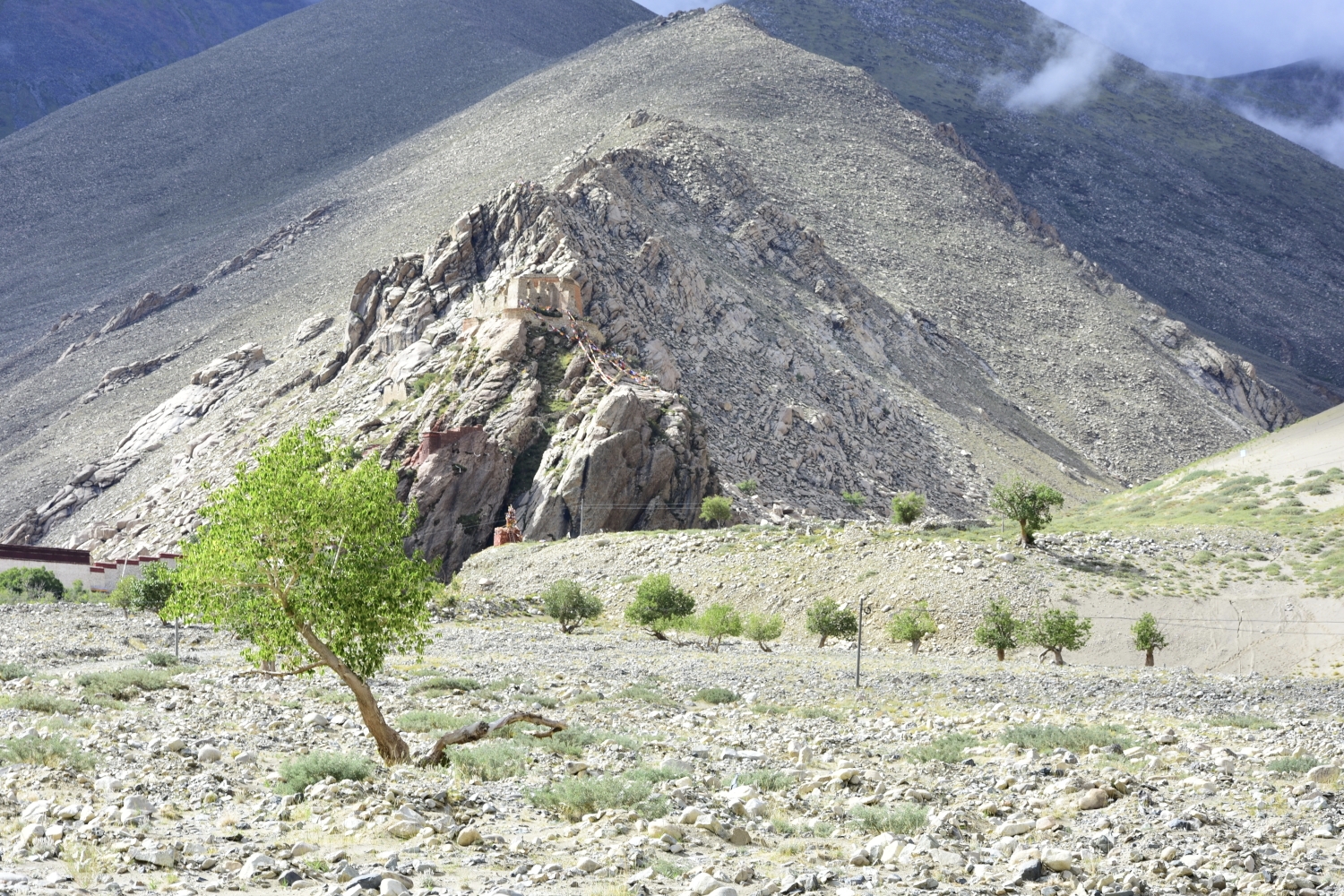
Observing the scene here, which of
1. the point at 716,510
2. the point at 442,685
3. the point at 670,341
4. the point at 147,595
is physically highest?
the point at 670,341

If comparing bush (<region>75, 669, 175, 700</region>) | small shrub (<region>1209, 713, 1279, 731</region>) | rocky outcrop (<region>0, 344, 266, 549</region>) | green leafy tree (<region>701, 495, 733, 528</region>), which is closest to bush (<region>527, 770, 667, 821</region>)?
bush (<region>75, 669, 175, 700</region>)

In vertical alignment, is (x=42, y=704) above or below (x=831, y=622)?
above

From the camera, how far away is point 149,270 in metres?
125

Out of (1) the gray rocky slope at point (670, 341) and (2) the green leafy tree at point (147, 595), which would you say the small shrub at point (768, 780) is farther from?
(1) the gray rocky slope at point (670, 341)

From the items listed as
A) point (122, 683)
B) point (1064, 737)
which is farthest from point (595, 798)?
point (122, 683)

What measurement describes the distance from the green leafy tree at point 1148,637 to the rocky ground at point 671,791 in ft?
33.3

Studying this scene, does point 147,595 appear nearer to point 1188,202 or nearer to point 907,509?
point 907,509

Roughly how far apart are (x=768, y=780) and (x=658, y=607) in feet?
82.1

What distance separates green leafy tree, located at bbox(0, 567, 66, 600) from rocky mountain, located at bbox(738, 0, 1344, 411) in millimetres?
112703

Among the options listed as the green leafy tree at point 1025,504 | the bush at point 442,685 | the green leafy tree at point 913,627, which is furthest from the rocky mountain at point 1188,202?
the bush at point 442,685

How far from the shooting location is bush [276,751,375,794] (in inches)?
513

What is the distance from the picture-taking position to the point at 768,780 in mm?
14117

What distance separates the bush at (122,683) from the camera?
19.9 m

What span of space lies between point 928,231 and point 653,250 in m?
44.7
